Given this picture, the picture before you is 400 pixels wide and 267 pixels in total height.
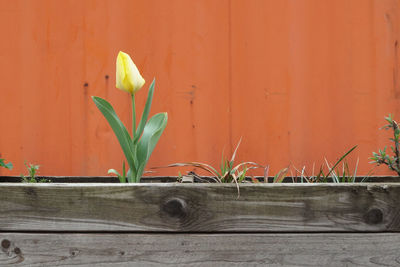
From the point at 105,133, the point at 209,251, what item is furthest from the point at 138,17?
the point at 209,251

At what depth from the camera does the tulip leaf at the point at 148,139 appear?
2.77 feet

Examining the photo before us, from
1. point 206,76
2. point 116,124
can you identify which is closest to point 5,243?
point 116,124

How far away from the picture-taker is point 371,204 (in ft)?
2.30

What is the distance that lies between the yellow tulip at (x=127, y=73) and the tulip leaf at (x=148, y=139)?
0.10 meters

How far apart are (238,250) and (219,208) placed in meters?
0.09

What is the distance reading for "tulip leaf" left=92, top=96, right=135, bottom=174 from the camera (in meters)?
0.81

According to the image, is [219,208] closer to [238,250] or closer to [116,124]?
[238,250]

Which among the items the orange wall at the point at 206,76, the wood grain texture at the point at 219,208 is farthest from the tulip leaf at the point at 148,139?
the orange wall at the point at 206,76

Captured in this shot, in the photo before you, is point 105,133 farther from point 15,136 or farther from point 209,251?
point 209,251

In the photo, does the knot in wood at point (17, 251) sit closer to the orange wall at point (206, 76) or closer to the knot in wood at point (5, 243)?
the knot in wood at point (5, 243)

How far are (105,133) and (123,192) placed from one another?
0.68 metres

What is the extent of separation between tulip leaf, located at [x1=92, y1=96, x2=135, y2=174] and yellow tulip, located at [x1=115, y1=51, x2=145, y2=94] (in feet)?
0.19

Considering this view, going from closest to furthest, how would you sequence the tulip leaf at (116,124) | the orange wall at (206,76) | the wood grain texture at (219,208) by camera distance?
the wood grain texture at (219,208) → the tulip leaf at (116,124) → the orange wall at (206,76)

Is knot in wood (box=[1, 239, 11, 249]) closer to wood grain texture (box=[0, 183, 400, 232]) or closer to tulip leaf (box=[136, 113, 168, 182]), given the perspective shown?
wood grain texture (box=[0, 183, 400, 232])
